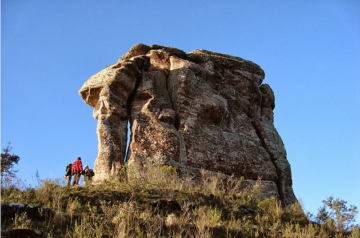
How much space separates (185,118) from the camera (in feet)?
54.7

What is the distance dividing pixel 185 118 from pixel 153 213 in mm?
7377

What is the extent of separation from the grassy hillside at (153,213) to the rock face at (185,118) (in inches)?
103

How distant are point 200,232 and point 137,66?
36.6ft

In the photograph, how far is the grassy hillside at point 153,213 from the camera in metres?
8.20

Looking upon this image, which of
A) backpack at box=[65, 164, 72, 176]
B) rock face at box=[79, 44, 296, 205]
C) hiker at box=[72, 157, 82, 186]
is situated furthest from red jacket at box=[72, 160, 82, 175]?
rock face at box=[79, 44, 296, 205]

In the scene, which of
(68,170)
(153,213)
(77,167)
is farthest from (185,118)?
(153,213)

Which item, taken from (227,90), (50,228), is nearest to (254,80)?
(227,90)

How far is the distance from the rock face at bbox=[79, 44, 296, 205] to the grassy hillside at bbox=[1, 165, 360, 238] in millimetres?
2612

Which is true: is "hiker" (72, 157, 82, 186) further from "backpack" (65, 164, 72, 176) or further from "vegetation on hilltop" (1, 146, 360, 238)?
"vegetation on hilltop" (1, 146, 360, 238)

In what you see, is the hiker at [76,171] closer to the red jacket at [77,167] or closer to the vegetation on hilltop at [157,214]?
the red jacket at [77,167]

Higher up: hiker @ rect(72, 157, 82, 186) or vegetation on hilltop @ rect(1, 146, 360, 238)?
hiker @ rect(72, 157, 82, 186)

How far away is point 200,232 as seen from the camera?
28.1ft

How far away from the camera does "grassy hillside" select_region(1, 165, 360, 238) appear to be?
8203mm

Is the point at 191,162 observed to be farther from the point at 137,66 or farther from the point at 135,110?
the point at 137,66
